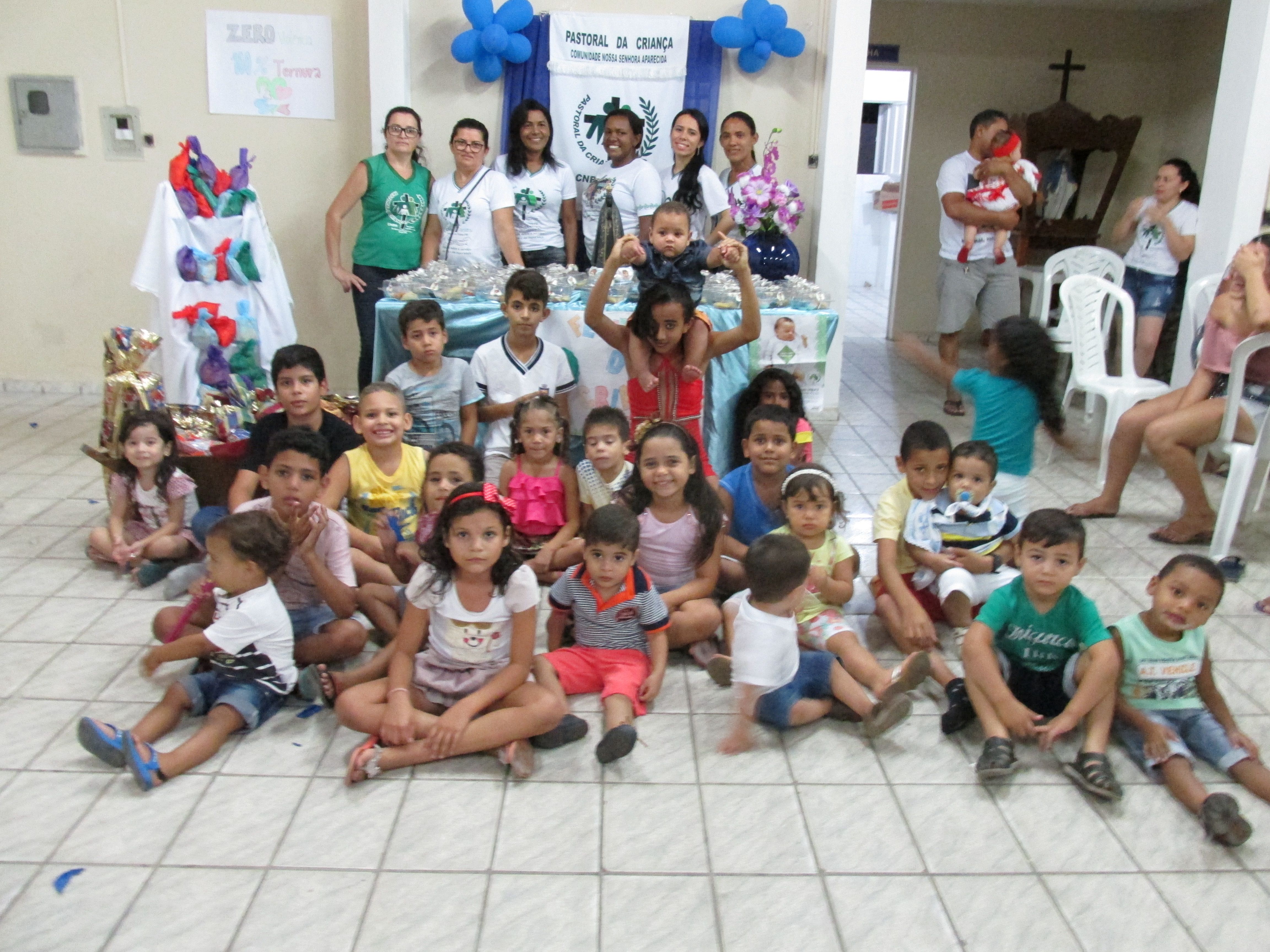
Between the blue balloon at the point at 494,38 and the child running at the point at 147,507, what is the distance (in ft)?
8.41

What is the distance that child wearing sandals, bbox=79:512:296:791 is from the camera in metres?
2.52

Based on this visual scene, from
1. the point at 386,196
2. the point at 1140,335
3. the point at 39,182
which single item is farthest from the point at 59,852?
the point at 1140,335

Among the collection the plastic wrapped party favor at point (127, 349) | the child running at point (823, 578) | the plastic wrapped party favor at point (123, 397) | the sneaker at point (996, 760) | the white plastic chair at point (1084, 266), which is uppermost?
the white plastic chair at point (1084, 266)

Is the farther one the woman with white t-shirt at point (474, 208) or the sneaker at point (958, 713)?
the woman with white t-shirt at point (474, 208)

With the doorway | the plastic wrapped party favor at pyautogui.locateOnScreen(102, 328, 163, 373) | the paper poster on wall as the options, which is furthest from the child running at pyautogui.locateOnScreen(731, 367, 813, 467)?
the doorway

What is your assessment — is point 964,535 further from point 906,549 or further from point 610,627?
point 610,627

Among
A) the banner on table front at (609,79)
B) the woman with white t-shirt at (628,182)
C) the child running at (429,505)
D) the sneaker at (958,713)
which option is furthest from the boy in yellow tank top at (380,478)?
the banner on table front at (609,79)

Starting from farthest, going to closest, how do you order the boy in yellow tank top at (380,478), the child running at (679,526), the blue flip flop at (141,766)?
the boy in yellow tank top at (380,478) → the child running at (679,526) → the blue flip flop at (141,766)

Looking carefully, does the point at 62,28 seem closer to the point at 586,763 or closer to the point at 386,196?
the point at 386,196

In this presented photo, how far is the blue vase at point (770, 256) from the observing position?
4.75m

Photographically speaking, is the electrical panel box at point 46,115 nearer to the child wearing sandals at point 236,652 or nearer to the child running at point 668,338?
the child running at point 668,338

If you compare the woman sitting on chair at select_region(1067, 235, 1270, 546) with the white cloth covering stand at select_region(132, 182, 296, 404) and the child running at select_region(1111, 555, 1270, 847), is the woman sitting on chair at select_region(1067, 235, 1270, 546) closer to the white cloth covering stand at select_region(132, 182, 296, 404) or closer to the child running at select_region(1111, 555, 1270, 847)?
the child running at select_region(1111, 555, 1270, 847)

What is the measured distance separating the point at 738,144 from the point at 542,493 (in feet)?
7.94

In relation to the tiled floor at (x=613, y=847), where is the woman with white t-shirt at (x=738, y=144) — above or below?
above
